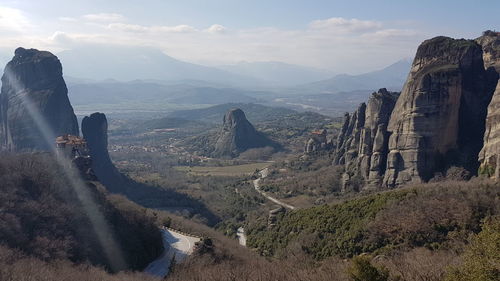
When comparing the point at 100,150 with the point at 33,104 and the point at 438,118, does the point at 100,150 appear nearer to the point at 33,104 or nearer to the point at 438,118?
the point at 33,104

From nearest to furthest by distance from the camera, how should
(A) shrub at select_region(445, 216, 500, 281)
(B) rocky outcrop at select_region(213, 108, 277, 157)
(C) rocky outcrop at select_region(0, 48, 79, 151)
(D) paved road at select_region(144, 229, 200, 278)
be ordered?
(A) shrub at select_region(445, 216, 500, 281) → (D) paved road at select_region(144, 229, 200, 278) → (C) rocky outcrop at select_region(0, 48, 79, 151) → (B) rocky outcrop at select_region(213, 108, 277, 157)

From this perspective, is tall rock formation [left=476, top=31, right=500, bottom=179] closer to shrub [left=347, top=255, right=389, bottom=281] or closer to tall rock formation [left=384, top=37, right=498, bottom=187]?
tall rock formation [left=384, top=37, right=498, bottom=187]

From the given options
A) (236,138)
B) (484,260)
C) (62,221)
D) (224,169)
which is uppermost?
(484,260)

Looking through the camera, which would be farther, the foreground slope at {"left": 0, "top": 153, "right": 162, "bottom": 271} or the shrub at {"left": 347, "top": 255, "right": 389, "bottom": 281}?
the foreground slope at {"left": 0, "top": 153, "right": 162, "bottom": 271}

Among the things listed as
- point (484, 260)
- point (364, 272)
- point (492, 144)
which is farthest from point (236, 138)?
point (484, 260)

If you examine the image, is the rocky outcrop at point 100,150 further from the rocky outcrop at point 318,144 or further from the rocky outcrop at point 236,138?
the rocky outcrop at point 236,138

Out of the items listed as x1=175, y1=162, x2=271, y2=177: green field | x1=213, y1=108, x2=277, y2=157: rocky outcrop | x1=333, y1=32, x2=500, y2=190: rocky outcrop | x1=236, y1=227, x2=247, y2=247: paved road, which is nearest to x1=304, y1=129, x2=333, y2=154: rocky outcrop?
x1=175, y1=162, x2=271, y2=177: green field
